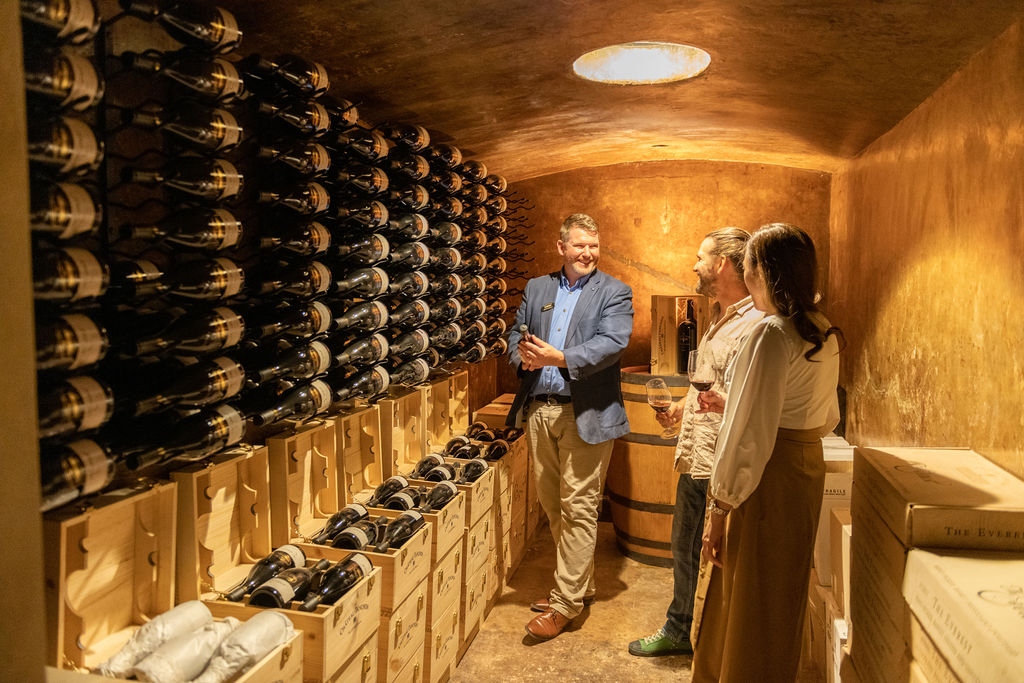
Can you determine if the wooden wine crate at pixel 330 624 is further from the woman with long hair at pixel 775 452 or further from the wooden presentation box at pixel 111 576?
the woman with long hair at pixel 775 452

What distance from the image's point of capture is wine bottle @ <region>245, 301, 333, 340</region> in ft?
6.98

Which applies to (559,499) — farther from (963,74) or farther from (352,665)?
(963,74)

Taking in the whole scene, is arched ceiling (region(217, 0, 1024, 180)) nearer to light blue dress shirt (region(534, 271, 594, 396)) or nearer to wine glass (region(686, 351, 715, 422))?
light blue dress shirt (region(534, 271, 594, 396))

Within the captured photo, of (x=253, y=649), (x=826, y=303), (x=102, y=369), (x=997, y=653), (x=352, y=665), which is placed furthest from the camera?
(x=826, y=303)

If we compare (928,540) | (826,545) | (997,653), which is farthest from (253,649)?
(826,545)

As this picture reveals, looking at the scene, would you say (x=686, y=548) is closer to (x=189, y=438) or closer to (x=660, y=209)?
(x=189, y=438)

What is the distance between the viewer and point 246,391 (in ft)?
7.06

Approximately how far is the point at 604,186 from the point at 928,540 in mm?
3867

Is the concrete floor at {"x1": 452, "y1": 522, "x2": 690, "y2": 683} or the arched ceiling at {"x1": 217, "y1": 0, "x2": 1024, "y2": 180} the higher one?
the arched ceiling at {"x1": 217, "y1": 0, "x2": 1024, "y2": 180}

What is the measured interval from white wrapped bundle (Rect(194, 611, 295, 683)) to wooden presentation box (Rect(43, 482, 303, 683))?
0.02m

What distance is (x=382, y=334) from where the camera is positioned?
2.93m

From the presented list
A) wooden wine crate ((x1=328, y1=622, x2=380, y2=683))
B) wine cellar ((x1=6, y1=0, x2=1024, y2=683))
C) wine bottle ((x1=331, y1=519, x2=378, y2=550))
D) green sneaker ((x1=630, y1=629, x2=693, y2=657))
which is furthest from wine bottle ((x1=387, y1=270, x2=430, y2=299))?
green sneaker ((x1=630, y1=629, x2=693, y2=657))

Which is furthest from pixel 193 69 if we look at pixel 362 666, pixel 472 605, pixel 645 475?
pixel 645 475

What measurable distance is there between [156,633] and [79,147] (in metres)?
1.05
